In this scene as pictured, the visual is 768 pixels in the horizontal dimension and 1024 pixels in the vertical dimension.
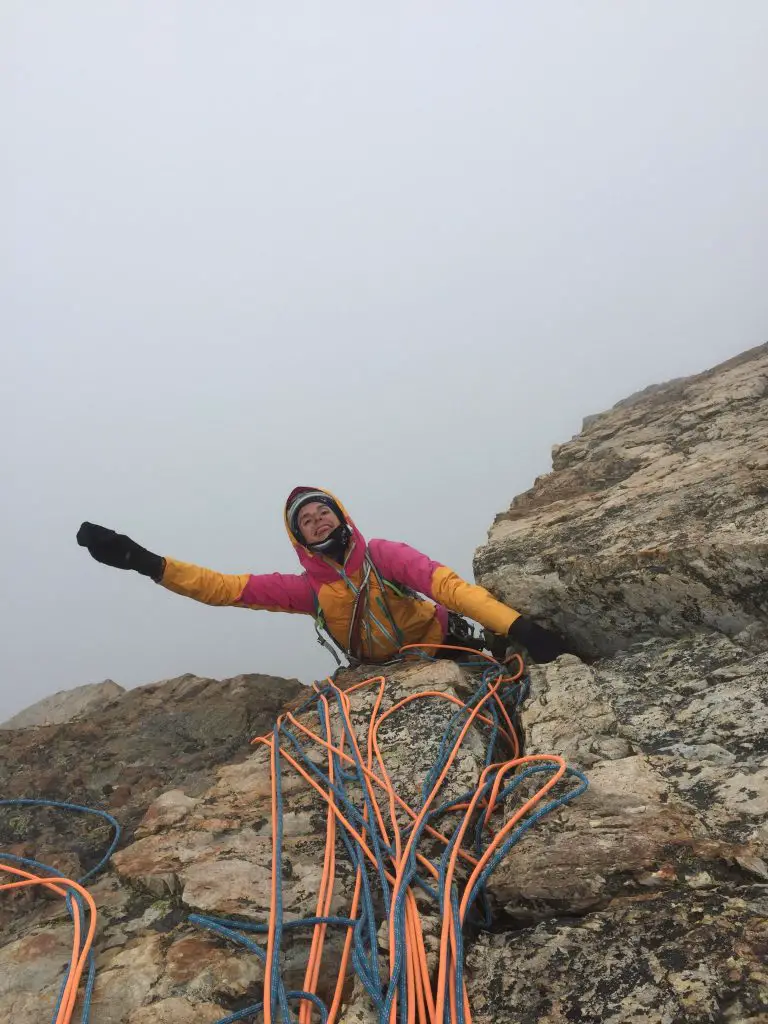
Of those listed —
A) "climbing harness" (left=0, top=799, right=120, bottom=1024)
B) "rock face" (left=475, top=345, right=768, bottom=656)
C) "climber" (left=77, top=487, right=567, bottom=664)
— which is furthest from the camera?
"climber" (left=77, top=487, right=567, bottom=664)

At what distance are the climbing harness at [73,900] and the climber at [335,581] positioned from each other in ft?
5.92

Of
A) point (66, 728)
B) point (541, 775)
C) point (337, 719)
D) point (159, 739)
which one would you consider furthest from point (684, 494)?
point (66, 728)

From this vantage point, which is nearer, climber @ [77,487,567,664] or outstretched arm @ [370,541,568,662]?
outstretched arm @ [370,541,568,662]

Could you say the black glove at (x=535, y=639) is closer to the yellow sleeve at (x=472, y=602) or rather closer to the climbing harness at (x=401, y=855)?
the yellow sleeve at (x=472, y=602)

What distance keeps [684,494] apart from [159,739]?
4.44 m

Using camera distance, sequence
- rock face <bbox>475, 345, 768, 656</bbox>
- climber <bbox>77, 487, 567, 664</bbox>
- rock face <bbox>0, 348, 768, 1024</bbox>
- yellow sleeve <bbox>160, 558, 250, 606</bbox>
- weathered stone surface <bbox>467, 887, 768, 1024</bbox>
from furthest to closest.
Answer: yellow sleeve <bbox>160, 558, 250, 606</bbox> → climber <bbox>77, 487, 567, 664</bbox> → rock face <bbox>475, 345, 768, 656</bbox> → rock face <bbox>0, 348, 768, 1024</bbox> → weathered stone surface <bbox>467, 887, 768, 1024</bbox>

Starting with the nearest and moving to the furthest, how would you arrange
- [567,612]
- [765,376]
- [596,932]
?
[596,932] → [567,612] → [765,376]

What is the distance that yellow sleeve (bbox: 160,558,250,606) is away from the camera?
14.9ft

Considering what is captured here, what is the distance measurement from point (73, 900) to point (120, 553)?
8.61ft

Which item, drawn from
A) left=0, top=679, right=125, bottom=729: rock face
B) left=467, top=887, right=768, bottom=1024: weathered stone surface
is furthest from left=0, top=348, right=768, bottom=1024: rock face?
left=0, top=679, right=125, bottom=729: rock face

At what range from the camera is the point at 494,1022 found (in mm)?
1570

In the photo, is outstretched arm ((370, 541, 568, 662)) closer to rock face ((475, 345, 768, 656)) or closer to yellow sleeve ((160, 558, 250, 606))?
rock face ((475, 345, 768, 656))

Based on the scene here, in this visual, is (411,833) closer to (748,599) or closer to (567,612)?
(567,612)

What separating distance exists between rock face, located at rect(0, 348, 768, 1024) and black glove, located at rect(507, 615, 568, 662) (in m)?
0.18
